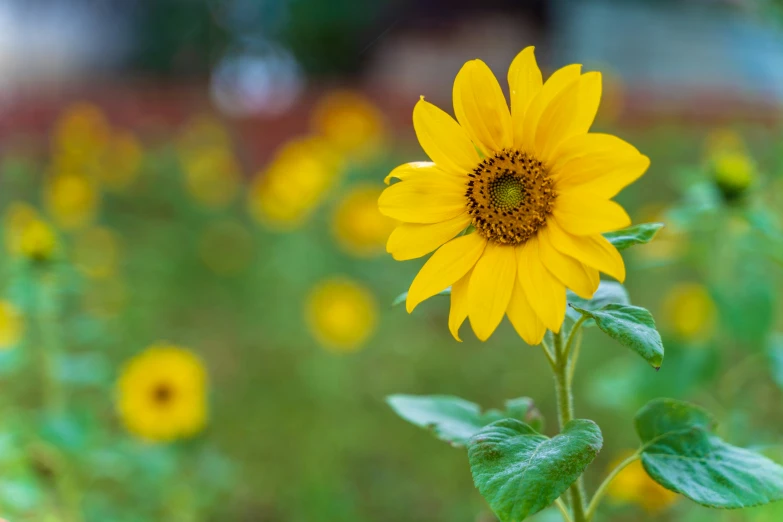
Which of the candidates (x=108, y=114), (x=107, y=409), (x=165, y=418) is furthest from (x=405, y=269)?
(x=108, y=114)

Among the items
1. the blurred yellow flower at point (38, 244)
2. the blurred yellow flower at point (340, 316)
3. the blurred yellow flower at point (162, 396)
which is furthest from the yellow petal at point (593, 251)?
the blurred yellow flower at point (340, 316)

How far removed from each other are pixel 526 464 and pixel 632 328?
0.30ft

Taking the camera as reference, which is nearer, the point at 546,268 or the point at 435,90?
the point at 546,268

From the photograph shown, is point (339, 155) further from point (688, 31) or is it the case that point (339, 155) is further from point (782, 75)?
point (688, 31)

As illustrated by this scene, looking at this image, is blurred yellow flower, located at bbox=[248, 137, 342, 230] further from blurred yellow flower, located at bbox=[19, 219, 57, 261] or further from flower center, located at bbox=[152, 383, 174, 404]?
blurred yellow flower, located at bbox=[19, 219, 57, 261]

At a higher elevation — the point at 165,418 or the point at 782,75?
the point at 782,75

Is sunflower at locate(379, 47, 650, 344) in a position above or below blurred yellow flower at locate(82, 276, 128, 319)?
below

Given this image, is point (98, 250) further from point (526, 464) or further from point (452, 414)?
point (526, 464)

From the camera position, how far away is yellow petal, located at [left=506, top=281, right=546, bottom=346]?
1.39 feet

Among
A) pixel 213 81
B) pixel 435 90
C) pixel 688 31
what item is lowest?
pixel 435 90

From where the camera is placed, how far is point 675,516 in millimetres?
1188

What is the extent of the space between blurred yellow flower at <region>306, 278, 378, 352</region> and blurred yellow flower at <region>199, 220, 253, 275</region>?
700 millimetres

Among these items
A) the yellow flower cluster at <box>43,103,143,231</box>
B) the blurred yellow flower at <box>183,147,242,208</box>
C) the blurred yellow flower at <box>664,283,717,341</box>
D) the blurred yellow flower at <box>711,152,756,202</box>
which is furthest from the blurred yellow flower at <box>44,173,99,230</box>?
the blurred yellow flower at <box>711,152,756,202</box>

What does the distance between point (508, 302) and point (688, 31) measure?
491 centimetres
